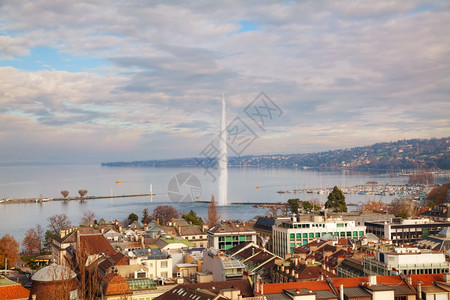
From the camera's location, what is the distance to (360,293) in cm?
1952

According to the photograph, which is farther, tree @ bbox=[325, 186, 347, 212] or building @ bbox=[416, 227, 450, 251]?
tree @ bbox=[325, 186, 347, 212]

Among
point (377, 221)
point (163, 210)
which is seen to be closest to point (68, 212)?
point (163, 210)

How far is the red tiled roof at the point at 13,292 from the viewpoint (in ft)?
74.5

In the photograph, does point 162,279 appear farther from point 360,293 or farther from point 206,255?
point 360,293

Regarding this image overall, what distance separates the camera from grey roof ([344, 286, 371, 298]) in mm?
19308

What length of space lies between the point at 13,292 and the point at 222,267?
10.2m

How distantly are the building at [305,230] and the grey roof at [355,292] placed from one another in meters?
22.1

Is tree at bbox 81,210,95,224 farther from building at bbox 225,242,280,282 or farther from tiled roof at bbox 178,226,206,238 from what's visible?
building at bbox 225,242,280,282

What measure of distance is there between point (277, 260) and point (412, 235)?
78.3 ft

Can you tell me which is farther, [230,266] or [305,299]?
[230,266]

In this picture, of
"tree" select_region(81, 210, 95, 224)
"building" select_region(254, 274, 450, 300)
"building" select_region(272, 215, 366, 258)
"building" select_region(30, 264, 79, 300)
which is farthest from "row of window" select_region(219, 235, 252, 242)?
"tree" select_region(81, 210, 95, 224)

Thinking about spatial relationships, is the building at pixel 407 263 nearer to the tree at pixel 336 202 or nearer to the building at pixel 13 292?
the building at pixel 13 292

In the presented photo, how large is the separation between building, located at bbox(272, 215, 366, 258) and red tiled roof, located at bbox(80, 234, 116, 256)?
52.6 feet

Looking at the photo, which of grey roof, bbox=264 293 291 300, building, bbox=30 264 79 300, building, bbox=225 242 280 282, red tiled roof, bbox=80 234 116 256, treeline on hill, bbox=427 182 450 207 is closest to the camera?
grey roof, bbox=264 293 291 300
